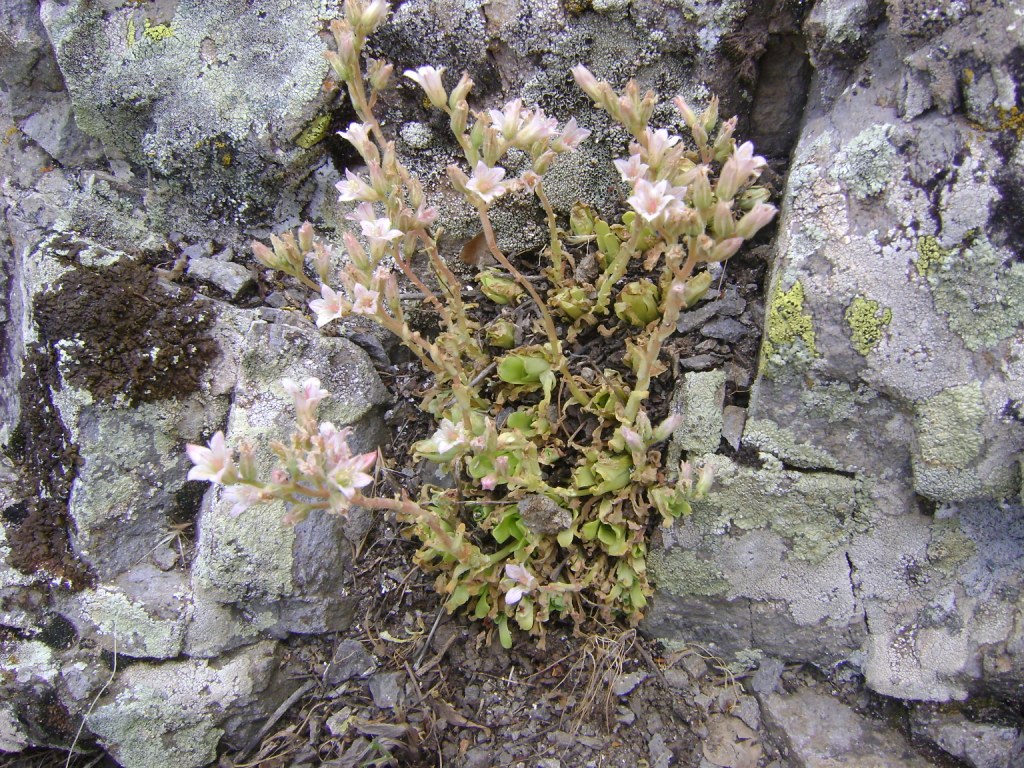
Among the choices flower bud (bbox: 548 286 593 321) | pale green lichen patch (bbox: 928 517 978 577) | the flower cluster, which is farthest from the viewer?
flower bud (bbox: 548 286 593 321)

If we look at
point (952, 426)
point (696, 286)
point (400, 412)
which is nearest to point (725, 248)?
point (696, 286)

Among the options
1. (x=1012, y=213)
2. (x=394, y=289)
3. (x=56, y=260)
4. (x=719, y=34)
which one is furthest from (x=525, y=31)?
(x=56, y=260)

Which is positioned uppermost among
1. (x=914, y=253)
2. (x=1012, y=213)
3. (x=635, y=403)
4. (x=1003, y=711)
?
(x=1012, y=213)

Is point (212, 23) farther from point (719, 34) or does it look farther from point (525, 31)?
point (719, 34)

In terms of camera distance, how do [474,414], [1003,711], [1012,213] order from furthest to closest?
[474,414] < [1003,711] < [1012,213]

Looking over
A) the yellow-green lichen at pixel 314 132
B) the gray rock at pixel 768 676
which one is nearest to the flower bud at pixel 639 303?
the gray rock at pixel 768 676

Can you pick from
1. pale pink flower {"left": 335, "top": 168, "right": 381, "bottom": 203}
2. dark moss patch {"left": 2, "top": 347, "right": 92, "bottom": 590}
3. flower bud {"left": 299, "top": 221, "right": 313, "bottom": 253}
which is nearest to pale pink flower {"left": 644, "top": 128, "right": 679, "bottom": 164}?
pale pink flower {"left": 335, "top": 168, "right": 381, "bottom": 203}

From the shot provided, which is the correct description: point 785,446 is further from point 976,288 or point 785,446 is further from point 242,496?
point 242,496

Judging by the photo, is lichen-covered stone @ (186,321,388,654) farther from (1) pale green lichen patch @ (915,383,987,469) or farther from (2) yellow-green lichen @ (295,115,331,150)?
(1) pale green lichen patch @ (915,383,987,469)
